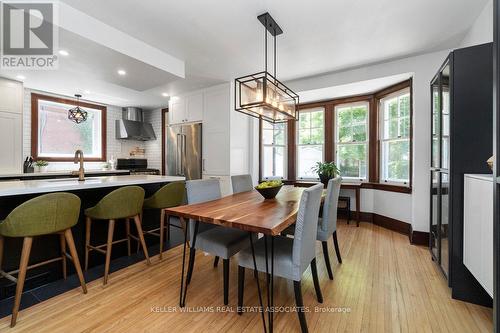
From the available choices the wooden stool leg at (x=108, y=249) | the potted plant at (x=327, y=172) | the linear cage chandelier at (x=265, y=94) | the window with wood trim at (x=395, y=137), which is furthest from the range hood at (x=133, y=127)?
the window with wood trim at (x=395, y=137)

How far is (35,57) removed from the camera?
2.93 m

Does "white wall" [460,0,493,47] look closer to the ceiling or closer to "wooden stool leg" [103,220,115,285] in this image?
the ceiling

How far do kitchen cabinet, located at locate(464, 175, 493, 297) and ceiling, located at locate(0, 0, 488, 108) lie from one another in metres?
1.73

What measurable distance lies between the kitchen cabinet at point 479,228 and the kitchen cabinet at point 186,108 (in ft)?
13.2

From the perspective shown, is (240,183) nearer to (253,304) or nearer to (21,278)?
(253,304)

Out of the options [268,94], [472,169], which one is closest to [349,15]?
[268,94]

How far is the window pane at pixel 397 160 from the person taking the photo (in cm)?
378

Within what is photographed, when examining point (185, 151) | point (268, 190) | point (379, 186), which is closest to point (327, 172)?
point (379, 186)

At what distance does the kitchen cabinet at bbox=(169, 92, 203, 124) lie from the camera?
4.59 m

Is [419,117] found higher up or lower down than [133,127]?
lower down

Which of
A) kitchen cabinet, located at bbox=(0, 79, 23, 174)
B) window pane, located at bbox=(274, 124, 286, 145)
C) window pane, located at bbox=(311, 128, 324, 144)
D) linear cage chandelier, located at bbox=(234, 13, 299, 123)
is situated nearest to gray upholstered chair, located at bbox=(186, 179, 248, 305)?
linear cage chandelier, located at bbox=(234, 13, 299, 123)

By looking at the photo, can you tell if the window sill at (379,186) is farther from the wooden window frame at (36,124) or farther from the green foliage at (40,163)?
the green foliage at (40,163)

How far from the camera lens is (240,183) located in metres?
3.13

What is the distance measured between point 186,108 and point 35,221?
3.49m
